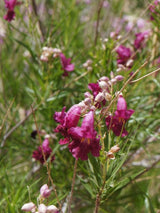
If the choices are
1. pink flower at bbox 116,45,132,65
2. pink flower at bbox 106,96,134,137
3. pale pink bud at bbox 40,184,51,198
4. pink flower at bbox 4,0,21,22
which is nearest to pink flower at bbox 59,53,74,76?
pink flower at bbox 116,45,132,65

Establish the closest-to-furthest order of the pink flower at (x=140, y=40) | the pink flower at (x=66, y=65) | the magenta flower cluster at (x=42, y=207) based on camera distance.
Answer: the magenta flower cluster at (x=42, y=207) → the pink flower at (x=66, y=65) → the pink flower at (x=140, y=40)

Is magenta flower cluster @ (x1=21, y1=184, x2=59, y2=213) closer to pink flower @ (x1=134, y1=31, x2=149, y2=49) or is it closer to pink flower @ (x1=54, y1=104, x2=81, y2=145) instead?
pink flower @ (x1=54, y1=104, x2=81, y2=145)

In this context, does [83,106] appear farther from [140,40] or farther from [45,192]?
[140,40]

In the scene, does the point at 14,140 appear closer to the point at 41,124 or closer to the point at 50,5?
the point at 41,124

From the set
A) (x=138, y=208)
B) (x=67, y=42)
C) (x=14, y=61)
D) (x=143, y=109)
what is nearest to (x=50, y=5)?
(x=14, y=61)

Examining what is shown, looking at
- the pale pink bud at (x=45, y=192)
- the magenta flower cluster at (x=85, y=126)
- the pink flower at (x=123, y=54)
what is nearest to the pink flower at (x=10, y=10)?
the pink flower at (x=123, y=54)

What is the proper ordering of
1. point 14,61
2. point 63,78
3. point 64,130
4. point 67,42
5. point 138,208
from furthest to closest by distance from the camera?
point 14,61, point 67,42, point 138,208, point 63,78, point 64,130

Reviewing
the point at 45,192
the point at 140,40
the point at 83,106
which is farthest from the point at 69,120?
the point at 140,40

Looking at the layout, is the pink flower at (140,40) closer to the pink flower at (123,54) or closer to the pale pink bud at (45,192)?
the pink flower at (123,54)
